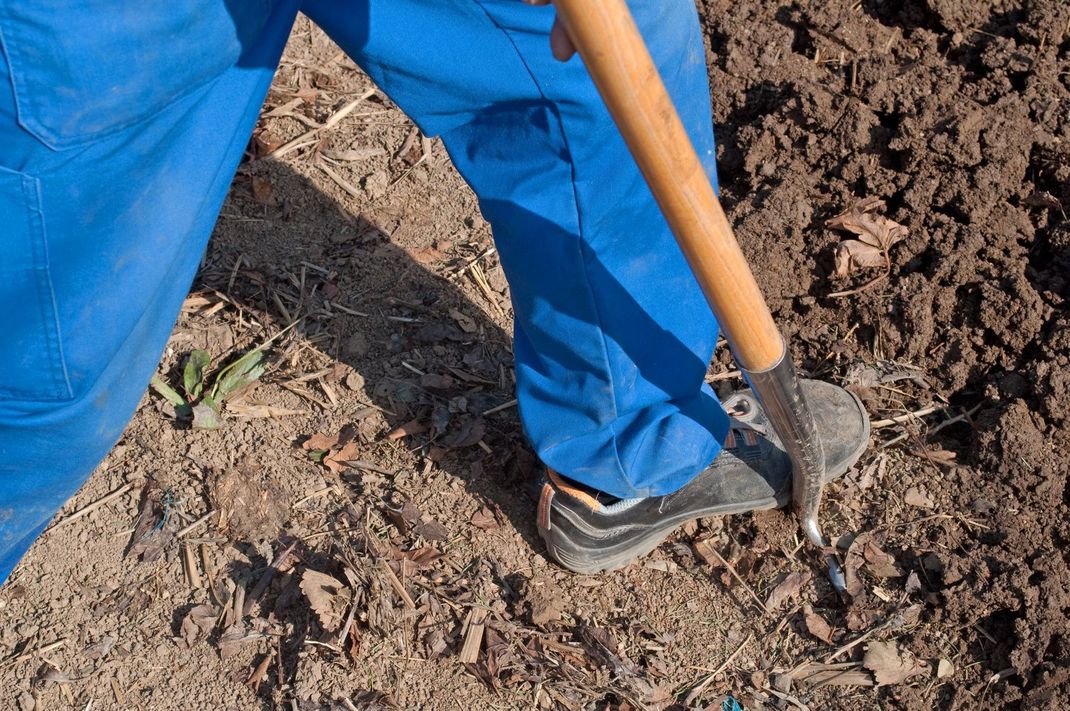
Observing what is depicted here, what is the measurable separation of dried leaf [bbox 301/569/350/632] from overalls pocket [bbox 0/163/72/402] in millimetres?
977

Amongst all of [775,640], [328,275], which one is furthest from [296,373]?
[775,640]

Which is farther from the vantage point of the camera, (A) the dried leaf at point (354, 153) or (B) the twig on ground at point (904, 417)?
(A) the dried leaf at point (354, 153)

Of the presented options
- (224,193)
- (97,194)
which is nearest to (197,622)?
(224,193)

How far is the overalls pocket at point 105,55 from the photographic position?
1.43 m

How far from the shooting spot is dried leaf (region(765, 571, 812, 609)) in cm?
267

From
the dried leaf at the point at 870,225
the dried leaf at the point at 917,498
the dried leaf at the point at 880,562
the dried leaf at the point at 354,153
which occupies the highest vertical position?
the dried leaf at the point at 870,225

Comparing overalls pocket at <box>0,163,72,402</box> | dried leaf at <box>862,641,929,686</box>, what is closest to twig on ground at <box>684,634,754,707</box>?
dried leaf at <box>862,641,929,686</box>

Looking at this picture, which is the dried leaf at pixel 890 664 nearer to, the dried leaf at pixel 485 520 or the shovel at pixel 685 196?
the shovel at pixel 685 196

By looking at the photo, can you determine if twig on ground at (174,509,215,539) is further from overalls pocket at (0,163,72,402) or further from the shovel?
the shovel

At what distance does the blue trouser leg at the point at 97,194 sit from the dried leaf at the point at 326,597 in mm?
742

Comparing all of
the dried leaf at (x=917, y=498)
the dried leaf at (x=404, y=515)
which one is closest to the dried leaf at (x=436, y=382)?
the dried leaf at (x=404, y=515)

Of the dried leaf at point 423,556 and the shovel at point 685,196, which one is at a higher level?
the shovel at point 685,196

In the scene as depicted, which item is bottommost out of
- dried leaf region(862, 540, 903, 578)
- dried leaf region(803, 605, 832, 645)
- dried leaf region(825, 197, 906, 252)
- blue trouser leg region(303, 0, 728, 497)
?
dried leaf region(803, 605, 832, 645)

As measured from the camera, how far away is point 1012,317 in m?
2.86
